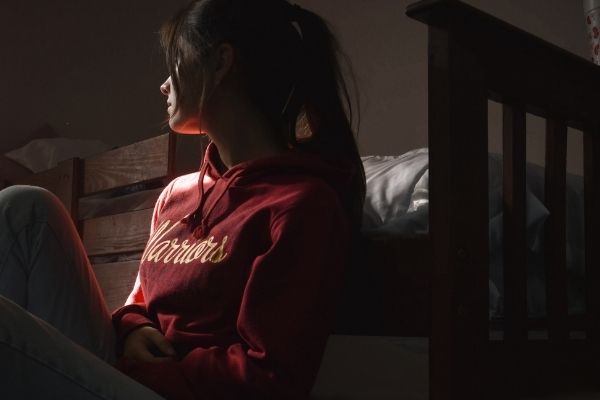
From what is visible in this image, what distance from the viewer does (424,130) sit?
2480 millimetres

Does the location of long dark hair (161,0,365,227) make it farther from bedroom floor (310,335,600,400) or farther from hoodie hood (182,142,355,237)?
bedroom floor (310,335,600,400)

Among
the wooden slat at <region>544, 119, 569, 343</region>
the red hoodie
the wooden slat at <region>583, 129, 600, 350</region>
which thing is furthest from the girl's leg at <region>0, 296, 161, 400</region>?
the wooden slat at <region>583, 129, 600, 350</region>

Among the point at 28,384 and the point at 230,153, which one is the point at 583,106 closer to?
the point at 230,153

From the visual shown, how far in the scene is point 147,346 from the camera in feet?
2.97

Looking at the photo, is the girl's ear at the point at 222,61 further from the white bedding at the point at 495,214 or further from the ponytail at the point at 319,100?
the white bedding at the point at 495,214

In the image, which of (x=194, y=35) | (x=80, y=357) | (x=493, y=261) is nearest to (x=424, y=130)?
(x=493, y=261)

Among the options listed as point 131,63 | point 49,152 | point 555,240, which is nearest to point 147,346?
point 555,240

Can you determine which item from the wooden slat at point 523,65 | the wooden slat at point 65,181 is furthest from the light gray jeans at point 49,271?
the wooden slat at point 65,181

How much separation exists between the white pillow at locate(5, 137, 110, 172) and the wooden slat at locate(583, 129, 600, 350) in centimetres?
203

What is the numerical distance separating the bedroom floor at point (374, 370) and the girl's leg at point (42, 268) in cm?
42

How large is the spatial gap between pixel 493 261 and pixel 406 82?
1.53 m

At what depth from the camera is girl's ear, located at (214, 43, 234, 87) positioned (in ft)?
3.29

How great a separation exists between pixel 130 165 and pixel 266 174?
39.7 inches

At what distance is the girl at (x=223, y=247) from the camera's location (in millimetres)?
760
